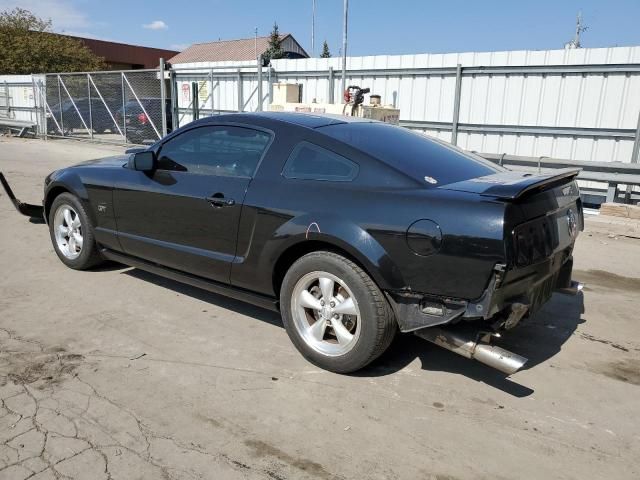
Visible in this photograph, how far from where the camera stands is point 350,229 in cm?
319

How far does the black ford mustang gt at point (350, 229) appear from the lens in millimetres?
2912

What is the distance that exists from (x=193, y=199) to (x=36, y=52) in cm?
3927

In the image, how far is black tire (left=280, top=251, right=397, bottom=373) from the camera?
123 inches

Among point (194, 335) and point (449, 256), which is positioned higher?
point (449, 256)

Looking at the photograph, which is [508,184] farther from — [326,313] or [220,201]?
[220,201]

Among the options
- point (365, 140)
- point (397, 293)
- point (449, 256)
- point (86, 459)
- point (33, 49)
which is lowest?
point (86, 459)

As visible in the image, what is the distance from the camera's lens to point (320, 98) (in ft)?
44.4

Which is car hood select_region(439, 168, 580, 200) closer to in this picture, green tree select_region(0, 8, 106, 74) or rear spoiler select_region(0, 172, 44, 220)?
rear spoiler select_region(0, 172, 44, 220)

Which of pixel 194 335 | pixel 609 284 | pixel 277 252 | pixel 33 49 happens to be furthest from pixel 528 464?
pixel 33 49

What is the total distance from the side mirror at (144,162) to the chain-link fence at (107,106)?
1301 centimetres

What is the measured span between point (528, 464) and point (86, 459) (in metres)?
2.09

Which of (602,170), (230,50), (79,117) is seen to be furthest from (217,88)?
(230,50)

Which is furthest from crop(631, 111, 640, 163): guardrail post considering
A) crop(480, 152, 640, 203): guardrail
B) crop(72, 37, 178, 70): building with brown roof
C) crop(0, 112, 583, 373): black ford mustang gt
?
crop(72, 37, 178, 70): building with brown roof

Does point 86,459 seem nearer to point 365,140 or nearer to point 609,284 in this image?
point 365,140
